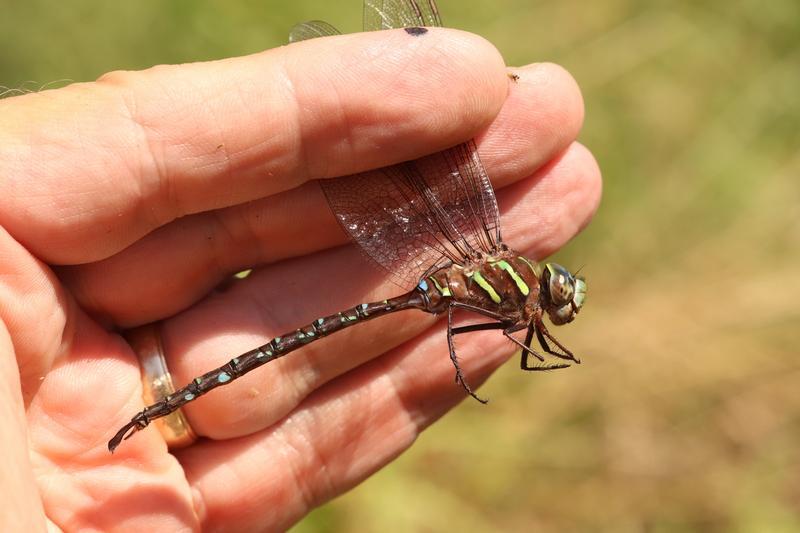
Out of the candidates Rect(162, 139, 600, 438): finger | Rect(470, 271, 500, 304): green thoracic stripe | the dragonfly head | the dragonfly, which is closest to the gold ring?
Rect(162, 139, 600, 438): finger

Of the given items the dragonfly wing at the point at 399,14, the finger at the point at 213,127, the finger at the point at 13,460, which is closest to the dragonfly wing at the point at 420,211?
the finger at the point at 213,127

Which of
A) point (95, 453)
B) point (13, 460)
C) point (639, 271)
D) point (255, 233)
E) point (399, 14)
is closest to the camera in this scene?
point (13, 460)

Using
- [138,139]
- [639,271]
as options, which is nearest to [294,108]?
[138,139]

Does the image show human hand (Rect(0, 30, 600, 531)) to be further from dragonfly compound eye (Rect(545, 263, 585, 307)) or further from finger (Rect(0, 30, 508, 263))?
dragonfly compound eye (Rect(545, 263, 585, 307))

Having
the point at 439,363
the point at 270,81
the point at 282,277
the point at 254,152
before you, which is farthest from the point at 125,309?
the point at 439,363

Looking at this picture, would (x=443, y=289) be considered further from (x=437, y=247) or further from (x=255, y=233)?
(x=255, y=233)

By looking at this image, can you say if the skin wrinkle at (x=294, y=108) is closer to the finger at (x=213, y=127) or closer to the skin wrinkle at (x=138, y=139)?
the finger at (x=213, y=127)
